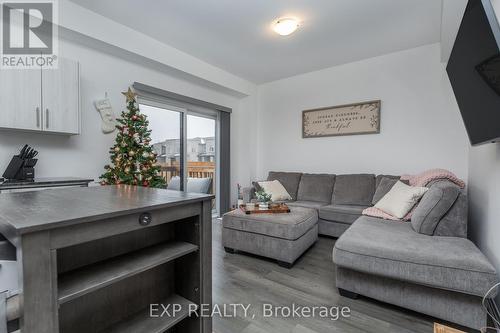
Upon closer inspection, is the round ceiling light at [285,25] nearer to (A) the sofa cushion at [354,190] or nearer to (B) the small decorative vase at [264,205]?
(B) the small decorative vase at [264,205]

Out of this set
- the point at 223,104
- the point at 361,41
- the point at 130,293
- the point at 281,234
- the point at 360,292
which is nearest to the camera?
the point at 130,293

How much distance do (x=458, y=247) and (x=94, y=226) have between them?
220 centimetres

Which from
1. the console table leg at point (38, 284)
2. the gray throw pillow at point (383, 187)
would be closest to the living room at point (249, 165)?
the console table leg at point (38, 284)

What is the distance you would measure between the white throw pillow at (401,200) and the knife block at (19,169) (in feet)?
11.5

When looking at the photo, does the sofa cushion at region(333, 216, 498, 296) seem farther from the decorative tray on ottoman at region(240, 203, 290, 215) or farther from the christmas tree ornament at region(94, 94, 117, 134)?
the christmas tree ornament at region(94, 94, 117, 134)

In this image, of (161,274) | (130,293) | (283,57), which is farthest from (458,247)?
(283,57)

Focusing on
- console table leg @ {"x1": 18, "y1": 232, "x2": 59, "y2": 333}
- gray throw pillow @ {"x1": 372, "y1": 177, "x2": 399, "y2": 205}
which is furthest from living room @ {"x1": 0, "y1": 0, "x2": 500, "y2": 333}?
gray throw pillow @ {"x1": 372, "y1": 177, "x2": 399, "y2": 205}

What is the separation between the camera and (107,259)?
1.04 meters

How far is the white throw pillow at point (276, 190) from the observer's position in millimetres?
3754

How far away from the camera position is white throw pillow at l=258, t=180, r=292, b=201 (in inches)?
148

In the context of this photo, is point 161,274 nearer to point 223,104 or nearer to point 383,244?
point 383,244

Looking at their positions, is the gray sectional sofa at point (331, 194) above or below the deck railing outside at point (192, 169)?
below

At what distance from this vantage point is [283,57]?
365cm

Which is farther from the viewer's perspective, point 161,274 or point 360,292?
point 360,292
